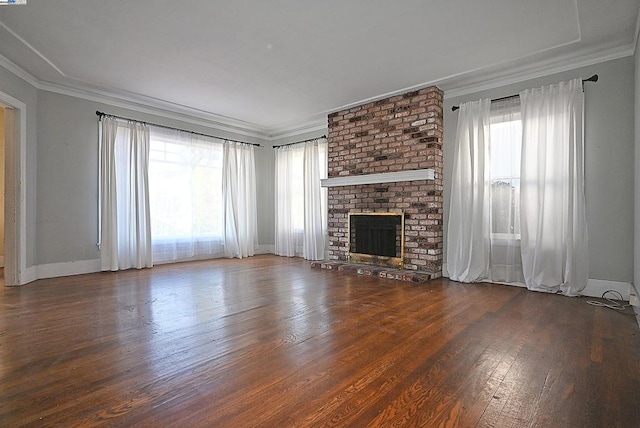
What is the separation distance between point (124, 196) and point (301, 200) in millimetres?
3266

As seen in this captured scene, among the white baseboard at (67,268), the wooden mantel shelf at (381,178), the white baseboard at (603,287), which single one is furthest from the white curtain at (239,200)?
the white baseboard at (603,287)

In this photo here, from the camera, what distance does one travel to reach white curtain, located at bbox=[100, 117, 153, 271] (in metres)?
5.29

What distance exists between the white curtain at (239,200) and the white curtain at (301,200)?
572 mm

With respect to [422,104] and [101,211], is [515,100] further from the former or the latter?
[101,211]

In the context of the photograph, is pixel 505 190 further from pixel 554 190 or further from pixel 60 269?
pixel 60 269

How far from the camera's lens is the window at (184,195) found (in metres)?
5.98

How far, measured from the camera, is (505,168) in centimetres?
440

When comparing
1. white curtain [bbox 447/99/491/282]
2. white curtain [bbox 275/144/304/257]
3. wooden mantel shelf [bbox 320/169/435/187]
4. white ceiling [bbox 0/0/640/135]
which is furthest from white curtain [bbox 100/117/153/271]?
white curtain [bbox 447/99/491/282]

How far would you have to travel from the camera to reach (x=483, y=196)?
448 centimetres

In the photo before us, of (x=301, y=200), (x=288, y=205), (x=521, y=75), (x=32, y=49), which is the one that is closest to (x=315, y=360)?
(x=521, y=75)

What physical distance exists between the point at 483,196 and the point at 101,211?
18.6 ft

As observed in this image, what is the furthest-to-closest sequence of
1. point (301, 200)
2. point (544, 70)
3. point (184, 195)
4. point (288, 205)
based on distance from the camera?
point (288, 205)
point (301, 200)
point (184, 195)
point (544, 70)

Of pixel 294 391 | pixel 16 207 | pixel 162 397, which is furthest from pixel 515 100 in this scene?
pixel 16 207

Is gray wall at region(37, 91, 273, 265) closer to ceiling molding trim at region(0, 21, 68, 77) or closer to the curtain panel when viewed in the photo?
ceiling molding trim at region(0, 21, 68, 77)
